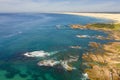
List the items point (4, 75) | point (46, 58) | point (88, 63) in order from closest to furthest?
point (4, 75), point (88, 63), point (46, 58)

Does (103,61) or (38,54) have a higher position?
(38,54)

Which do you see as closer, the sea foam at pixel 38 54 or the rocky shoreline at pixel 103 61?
the rocky shoreline at pixel 103 61

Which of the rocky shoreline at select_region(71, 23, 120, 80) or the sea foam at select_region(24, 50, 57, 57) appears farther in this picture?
the sea foam at select_region(24, 50, 57, 57)

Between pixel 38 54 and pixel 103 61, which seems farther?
pixel 38 54

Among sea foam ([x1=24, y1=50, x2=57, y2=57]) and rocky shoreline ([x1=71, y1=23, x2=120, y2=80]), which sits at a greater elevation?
sea foam ([x1=24, y1=50, x2=57, y2=57])

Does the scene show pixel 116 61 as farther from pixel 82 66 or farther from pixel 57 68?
pixel 57 68

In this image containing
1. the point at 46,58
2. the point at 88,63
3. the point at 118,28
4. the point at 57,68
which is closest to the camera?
the point at 57,68

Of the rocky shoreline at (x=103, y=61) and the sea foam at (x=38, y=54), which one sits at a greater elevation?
the sea foam at (x=38, y=54)

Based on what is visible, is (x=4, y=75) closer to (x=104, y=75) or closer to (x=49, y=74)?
(x=49, y=74)

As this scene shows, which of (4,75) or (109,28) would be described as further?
(109,28)

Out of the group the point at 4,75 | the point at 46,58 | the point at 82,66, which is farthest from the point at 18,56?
the point at 82,66

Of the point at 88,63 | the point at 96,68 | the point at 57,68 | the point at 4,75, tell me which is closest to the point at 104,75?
the point at 96,68
